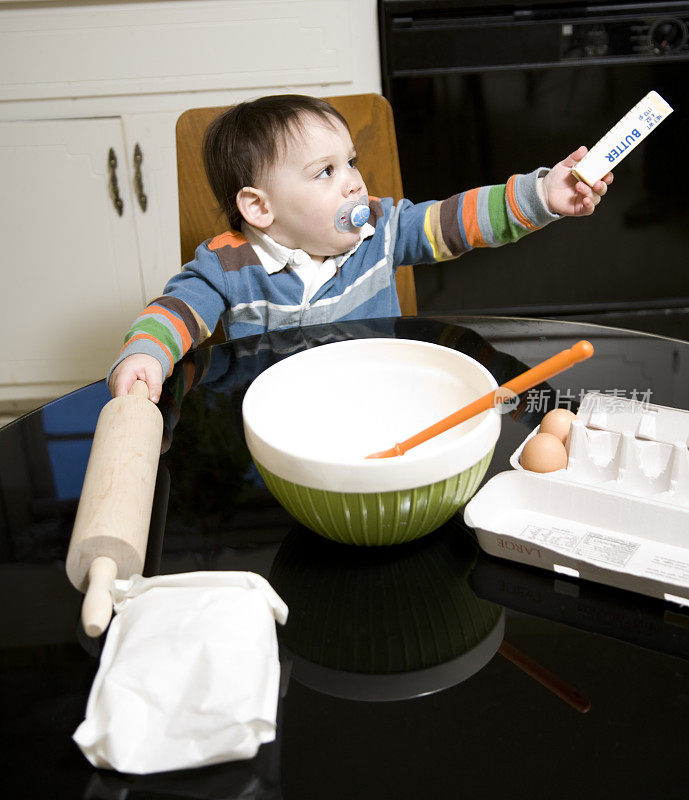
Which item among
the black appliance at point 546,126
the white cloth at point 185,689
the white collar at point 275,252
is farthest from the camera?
the black appliance at point 546,126

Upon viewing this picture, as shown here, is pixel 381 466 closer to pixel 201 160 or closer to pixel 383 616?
pixel 383 616

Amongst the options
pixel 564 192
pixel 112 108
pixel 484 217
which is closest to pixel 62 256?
pixel 112 108

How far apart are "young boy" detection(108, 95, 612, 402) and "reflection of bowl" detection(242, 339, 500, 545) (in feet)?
1.26

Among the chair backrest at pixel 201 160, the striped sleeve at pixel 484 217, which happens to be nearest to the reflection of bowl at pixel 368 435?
the striped sleeve at pixel 484 217

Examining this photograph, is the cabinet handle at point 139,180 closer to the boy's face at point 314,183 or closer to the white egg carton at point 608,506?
the boy's face at point 314,183

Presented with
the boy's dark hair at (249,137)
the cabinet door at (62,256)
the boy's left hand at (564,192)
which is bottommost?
the cabinet door at (62,256)

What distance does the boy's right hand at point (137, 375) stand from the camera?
0.85 m

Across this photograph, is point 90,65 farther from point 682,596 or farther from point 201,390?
point 682,596

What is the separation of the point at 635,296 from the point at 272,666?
200 cm

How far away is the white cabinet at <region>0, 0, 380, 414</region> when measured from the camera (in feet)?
6.34

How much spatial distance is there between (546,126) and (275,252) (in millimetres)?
1106

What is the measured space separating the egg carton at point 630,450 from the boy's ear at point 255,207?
0.63 m

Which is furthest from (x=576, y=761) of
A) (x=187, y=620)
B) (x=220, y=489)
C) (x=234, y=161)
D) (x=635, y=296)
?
(x=635, y=296)

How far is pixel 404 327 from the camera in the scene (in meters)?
1.04
